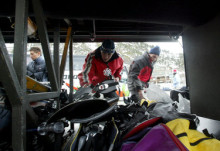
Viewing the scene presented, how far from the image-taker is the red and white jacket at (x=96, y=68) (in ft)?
9.37

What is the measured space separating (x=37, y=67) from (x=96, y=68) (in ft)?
4.86

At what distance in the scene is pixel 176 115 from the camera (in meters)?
1.13

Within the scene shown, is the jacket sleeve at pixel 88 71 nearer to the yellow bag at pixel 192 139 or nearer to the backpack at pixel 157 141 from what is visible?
the backpack at pixel 157 141

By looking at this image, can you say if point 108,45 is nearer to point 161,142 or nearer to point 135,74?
point 135,74

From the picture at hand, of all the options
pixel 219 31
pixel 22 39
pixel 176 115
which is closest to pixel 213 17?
pixel 219 31

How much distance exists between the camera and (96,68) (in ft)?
9.96

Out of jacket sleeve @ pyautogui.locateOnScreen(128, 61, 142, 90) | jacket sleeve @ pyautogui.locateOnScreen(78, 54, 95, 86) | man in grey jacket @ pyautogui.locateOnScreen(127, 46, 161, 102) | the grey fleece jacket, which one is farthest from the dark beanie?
jacket sleeve @ pyautogui.locateOnScreen(78, 54, 95, 86)

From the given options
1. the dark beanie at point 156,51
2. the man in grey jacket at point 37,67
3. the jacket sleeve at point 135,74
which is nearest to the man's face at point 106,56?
the jacket sleeve at point 135,74

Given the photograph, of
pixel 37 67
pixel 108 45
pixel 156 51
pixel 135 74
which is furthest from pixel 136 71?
pixel 37 67

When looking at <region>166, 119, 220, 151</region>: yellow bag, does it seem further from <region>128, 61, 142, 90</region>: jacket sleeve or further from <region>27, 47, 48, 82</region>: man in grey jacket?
<region>27, 47, 48, 82</region>: man in grey jacket

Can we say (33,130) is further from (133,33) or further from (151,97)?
(133,33)

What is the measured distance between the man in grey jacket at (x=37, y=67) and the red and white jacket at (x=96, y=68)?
3.47 ft

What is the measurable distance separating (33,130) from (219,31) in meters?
1.58

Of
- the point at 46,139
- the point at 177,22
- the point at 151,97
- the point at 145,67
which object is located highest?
the point at 177,22
